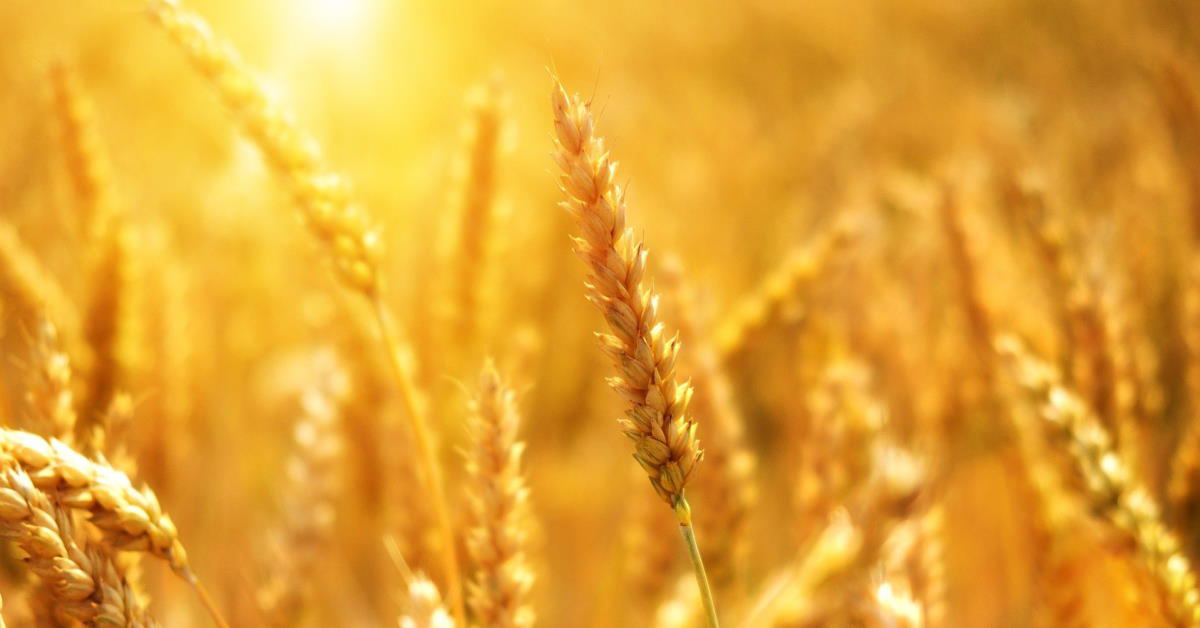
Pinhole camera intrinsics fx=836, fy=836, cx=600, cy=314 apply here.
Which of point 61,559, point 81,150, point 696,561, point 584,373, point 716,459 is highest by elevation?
point 584,373

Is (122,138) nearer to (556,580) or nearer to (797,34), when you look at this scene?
(556,580)

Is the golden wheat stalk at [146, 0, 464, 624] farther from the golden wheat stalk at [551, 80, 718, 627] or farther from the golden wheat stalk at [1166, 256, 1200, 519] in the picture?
the golden wheat stalk at [1166, 256, 1200, 519]

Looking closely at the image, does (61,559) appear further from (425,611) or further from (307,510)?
(307,510)

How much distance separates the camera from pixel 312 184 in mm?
562

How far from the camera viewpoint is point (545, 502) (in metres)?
1.56

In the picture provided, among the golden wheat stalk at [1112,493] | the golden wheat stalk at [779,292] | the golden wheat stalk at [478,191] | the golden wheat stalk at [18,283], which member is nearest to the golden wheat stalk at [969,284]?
the golden wheat stalk at [779,292]

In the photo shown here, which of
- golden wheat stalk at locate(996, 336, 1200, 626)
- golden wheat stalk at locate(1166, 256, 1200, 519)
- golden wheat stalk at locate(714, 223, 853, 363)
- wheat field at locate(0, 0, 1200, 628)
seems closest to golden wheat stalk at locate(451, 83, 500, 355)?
wheat field at locate(0, 0, 1200, 628)

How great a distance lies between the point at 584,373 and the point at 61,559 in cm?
143

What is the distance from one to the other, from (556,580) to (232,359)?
2.22ft

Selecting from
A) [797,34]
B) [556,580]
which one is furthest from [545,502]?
[797,34]

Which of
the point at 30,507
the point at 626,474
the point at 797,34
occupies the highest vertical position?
the point at 797,34

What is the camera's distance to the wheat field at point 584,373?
0.51m

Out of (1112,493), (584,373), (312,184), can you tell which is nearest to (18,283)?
(312,184)

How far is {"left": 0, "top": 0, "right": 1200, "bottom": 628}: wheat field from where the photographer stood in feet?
1.68
